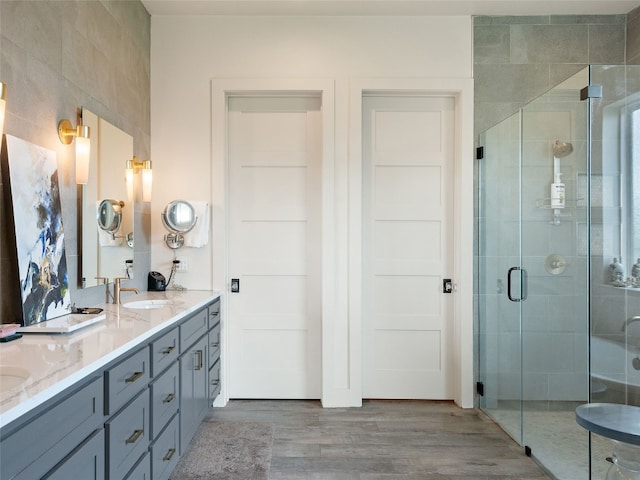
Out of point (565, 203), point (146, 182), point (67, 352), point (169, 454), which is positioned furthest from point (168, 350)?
point (565, 203)

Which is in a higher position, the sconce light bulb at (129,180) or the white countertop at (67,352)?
the sconce light bulb at (129,180)

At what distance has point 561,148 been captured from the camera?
2266 millimetres

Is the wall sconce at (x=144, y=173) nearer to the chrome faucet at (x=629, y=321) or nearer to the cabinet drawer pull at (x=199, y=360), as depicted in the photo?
the cabinet drawer pull at (x=199, y=360)

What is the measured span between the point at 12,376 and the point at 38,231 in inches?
32.4

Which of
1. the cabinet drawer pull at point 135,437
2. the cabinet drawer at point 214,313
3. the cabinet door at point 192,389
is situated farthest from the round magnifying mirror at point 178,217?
the cabinet drawer pull at point 135,437

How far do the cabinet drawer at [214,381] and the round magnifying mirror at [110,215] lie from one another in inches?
42.6

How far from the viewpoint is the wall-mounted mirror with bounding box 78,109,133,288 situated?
2.20 meters

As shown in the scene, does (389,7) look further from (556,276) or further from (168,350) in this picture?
(168,350)

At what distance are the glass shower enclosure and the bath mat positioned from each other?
1.55 m

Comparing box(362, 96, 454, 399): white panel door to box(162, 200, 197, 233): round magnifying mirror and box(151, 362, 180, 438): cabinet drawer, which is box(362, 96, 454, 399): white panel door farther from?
box(151, 362, 180, 438): cabinet drawer

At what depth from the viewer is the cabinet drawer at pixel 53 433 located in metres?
0.94

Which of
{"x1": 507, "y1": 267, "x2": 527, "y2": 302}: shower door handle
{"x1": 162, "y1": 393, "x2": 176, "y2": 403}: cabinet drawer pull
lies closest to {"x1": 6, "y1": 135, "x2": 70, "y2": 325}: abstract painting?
{"x1": 162, "y1": 393, "x2": 176, "y2": 403}: cabinet drawer pull

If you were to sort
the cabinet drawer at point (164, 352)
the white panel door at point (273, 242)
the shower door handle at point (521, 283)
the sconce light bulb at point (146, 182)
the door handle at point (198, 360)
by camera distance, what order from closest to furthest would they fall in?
the cabinet drawer at point (164, 352) < the door handle at point (198, 360) < the shower door handle at point (521, 283) < the sconce light bulb at point (146, 182) < the white panel door at point (273, 242)

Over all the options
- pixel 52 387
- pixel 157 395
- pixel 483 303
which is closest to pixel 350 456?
pixel 157 395
